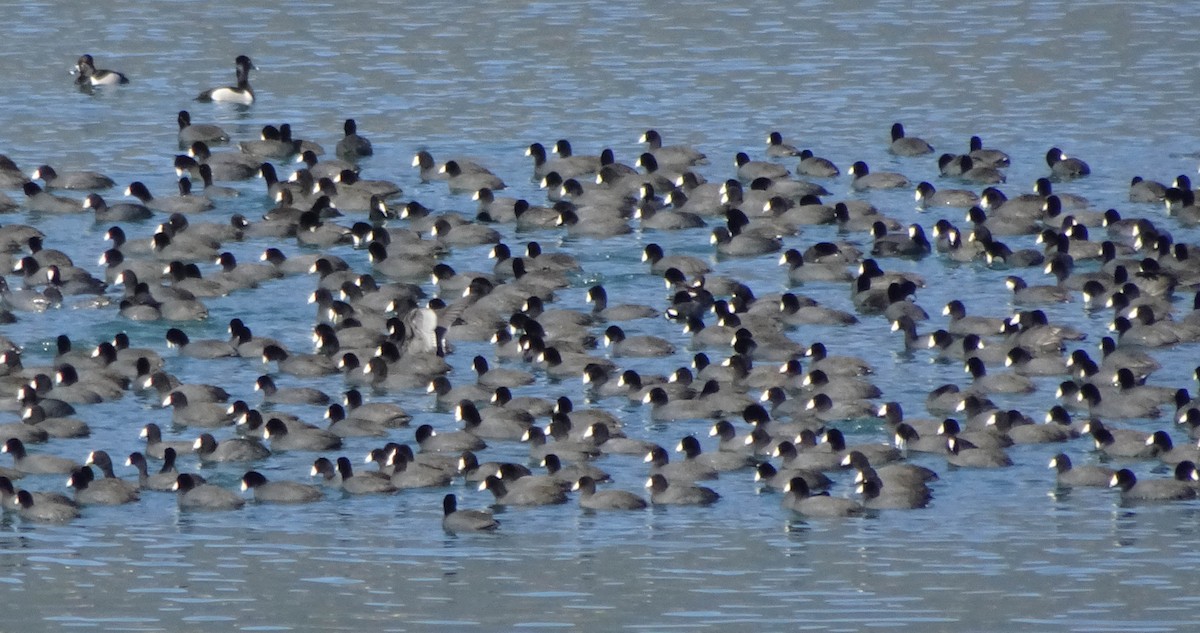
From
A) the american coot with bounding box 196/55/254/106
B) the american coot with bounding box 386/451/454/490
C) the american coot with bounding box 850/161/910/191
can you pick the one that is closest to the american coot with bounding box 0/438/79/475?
the american coot with bounding box 386/451/454/490

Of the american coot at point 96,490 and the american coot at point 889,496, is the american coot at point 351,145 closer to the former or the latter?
the american coot at point 96,490

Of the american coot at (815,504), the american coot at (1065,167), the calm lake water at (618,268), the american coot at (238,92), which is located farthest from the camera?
the american coot at (238,92)

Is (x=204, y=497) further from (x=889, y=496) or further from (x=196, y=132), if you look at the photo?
(x=196, y=132)

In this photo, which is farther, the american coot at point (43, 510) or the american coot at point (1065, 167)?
the american coot at point (1065, 167)

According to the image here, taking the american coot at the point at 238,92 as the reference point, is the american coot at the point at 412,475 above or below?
below

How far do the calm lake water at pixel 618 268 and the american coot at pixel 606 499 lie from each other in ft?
0.71

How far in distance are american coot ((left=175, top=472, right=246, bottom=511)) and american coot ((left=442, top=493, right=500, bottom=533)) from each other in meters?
2.40

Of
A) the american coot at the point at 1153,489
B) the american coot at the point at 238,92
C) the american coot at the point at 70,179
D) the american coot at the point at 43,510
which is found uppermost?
the american coot at the point at 238,92

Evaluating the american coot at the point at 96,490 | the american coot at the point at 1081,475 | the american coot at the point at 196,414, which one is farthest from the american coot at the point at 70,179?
the american coot at the point at 1081,475

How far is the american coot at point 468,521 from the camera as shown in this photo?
23.9 meters

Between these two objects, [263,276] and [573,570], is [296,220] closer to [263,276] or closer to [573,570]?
[263,276]

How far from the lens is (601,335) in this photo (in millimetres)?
32219

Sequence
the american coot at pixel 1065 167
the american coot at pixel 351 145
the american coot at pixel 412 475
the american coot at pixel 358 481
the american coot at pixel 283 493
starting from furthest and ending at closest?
the american coot at pixel 351 145 < the american coot at pixel 1065 167 < the american coot at pixel 412 475 < the american coot at pixel 358 481 < the american coot at pixel 283 493

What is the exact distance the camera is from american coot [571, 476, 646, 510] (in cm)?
2475
